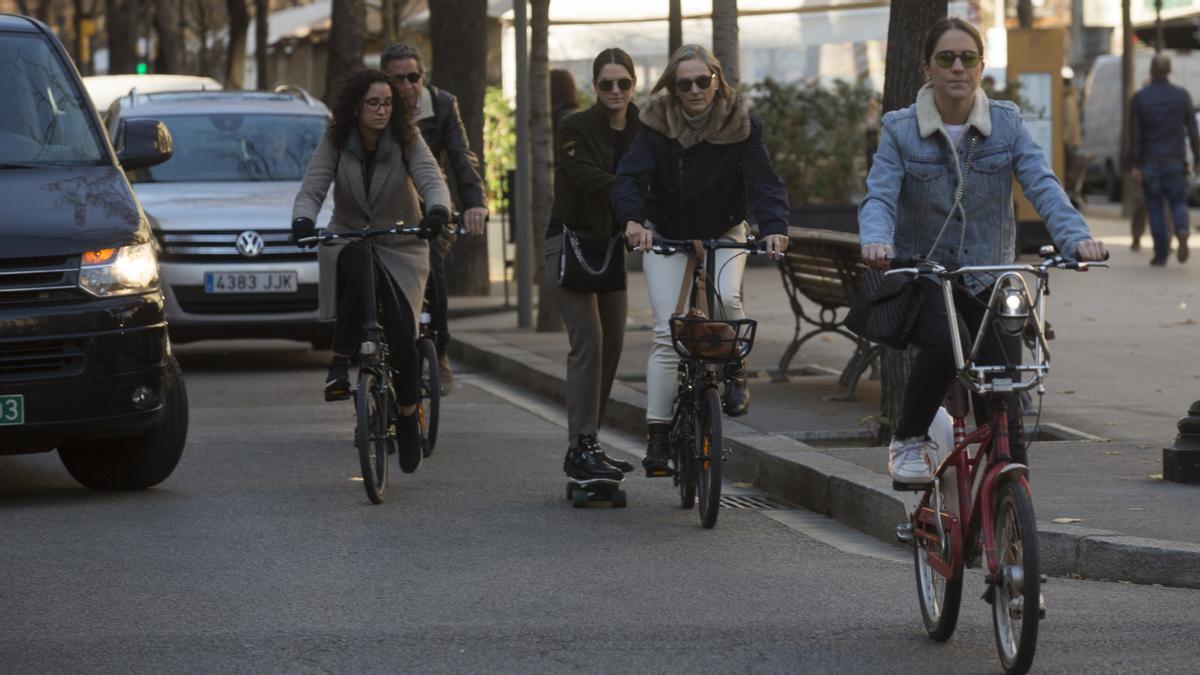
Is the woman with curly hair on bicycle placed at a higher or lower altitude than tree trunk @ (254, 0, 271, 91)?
lower

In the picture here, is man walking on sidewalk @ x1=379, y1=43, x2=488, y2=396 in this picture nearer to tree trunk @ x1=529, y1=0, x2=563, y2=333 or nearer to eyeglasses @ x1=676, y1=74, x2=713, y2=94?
eyeglasses @ x1=676, y1=74, x2=713, y2=94

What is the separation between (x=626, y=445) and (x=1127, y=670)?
5254 millimetres

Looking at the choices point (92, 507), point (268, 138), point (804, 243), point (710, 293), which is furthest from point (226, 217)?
point (710, 293)

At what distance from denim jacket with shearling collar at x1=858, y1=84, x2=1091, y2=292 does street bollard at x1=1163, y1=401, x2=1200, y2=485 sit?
2.10 metres

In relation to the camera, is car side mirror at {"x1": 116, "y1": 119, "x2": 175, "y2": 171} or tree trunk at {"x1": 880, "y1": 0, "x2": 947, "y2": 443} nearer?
car side mirror at {"x1": 116, "y1": 119, "x2": 175, "y2": 171}

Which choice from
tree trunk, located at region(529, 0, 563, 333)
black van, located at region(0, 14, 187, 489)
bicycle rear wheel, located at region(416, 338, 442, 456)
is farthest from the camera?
tree trunk, located at region(529, 0, 563, 333)

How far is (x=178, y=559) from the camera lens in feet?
24.8

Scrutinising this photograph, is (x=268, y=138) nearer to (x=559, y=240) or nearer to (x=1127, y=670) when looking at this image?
(x=559, y=240)

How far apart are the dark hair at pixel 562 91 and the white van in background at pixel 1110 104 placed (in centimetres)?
2580

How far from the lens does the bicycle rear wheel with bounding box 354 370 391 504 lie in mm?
8648

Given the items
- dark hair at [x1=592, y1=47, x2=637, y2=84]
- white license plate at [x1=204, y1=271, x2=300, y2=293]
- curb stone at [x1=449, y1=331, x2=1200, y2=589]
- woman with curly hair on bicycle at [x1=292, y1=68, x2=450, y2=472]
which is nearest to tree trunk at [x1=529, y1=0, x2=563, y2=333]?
white license plate at [x1=204, y1=271, x2=300, y2=293]

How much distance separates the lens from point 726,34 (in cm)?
1293

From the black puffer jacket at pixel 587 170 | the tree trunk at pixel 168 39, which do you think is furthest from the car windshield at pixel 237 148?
the tree trunk at pixel 168 39

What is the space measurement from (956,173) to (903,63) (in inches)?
132
